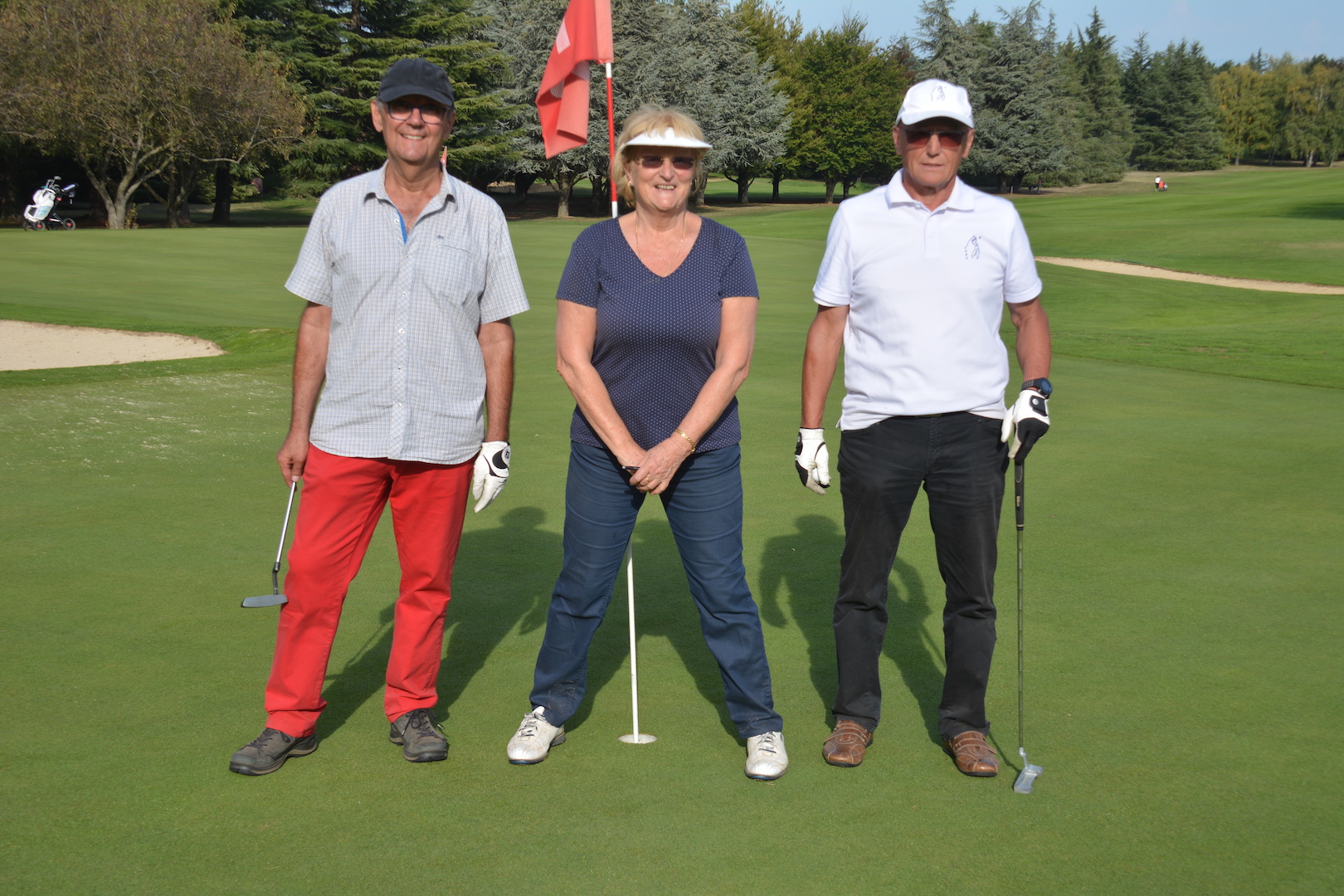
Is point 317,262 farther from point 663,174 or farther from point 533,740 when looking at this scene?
point 533,740

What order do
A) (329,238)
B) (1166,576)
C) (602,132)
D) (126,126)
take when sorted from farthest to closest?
(602,132)
(126,126)
(1166,576)
(329,238)

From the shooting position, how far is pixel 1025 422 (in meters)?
3.39

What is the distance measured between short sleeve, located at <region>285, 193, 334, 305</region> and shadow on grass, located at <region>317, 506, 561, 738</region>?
1.41m

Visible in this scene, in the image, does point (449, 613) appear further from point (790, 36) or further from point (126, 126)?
point (790, 36)

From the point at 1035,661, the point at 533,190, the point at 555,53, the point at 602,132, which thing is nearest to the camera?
the point at 1035,661

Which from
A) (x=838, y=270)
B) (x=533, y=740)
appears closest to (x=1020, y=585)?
(x=838, y=270)

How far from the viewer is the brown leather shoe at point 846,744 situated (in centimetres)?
341

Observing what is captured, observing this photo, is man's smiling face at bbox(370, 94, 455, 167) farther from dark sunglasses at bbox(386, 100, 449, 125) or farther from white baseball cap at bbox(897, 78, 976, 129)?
white baseball cap at bbox(897, 78, 976, 129)

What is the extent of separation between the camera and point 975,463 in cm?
347

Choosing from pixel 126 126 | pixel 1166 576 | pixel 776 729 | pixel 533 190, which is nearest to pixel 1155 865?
pixel 776 729

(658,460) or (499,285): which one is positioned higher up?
(499,285)

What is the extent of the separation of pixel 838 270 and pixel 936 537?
86 cm

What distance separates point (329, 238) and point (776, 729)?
201 centimetres

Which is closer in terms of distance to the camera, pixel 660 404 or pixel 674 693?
pixel 660 404
